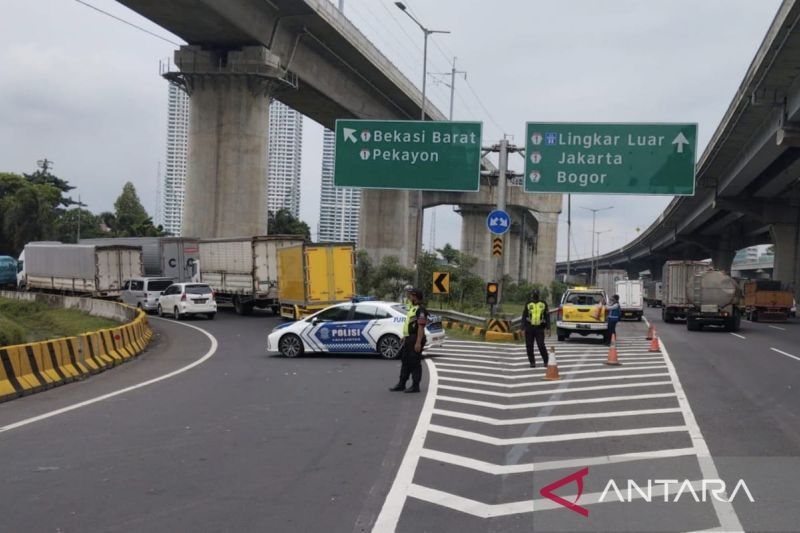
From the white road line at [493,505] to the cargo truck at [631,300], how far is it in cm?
4403

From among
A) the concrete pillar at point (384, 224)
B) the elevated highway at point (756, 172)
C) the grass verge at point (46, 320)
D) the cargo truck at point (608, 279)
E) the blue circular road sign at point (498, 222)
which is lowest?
the grass verge at point (46, 320)

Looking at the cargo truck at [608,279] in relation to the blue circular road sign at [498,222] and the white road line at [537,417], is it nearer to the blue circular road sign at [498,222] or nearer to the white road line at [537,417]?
the blue circular road sign at [498,222]

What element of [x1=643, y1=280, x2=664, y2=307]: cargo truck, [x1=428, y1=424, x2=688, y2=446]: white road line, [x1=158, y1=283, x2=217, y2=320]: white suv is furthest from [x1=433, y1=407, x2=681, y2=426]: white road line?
[x1=643, y1=280, x2=664, y2=307]: cargo truck

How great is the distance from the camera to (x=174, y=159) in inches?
5379

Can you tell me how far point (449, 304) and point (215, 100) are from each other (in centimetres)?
1499

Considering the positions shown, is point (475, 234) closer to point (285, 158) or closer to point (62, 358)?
point (285, 158)

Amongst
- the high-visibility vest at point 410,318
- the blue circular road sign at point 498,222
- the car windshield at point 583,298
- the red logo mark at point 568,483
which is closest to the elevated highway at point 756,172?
the car windshield at point 583,298

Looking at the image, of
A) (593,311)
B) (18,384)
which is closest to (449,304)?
(593,311)

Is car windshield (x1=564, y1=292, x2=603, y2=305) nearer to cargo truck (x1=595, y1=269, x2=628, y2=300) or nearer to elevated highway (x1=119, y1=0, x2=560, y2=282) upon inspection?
elevated highway (x1=119, y1=0, x2=560, y2=282)

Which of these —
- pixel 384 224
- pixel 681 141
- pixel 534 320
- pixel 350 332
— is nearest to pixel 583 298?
pixel 681 141

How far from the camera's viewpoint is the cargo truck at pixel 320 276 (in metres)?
31.2

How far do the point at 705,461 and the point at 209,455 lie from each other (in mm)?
5107

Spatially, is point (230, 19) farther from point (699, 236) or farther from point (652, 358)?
point (699, 236)

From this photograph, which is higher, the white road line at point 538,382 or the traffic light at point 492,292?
the traffic light at point 492,292
